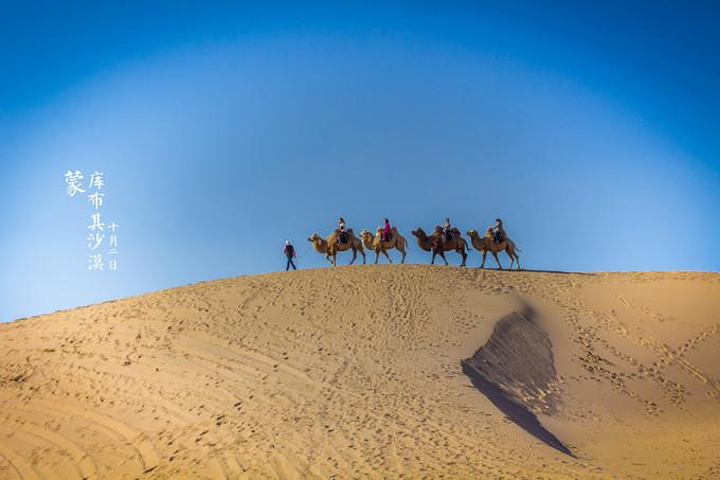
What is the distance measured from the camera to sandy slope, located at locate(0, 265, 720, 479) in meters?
11.9

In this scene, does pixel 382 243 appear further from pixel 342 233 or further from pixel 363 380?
pixel 363 380

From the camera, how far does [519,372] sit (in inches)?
733

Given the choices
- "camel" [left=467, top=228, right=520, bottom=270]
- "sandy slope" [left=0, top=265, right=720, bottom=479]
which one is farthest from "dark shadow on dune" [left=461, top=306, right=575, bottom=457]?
"camel" [left=467, top=228, right=520, bottom=270]

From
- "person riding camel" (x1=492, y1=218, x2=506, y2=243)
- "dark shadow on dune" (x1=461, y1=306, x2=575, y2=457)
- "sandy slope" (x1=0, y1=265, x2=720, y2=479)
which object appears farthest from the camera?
"person riding camel" (x1=492, y1=218, x2=506, y2=243)

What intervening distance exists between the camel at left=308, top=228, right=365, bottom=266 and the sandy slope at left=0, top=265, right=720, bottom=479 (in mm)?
3374

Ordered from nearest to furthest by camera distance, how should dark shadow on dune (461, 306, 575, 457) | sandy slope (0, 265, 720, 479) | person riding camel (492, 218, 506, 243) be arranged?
1. sandy slope (0, 265, 720, 479)
2. dark shadow on dune (461, 306, 575, 457)
3. person riding camel (492, 218, 506, 243)

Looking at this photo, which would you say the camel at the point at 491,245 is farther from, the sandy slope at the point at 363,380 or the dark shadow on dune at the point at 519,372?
the dark shadow on dune at the point at 519,372

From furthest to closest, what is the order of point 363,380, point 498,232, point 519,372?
point 498,232, point 519,372, point 363,380

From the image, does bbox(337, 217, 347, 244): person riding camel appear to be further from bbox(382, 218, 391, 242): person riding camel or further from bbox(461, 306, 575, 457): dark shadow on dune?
bbox(461, 306, 575, 457): dark shadow on dune

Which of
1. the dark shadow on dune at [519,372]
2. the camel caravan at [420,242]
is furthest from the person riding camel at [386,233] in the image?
the dark shadow on dune at [519,372]

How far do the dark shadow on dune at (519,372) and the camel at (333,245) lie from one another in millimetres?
10305

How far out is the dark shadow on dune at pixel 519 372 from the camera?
1516 cm

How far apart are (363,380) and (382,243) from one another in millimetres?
14698

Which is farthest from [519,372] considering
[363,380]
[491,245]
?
[491,245]
